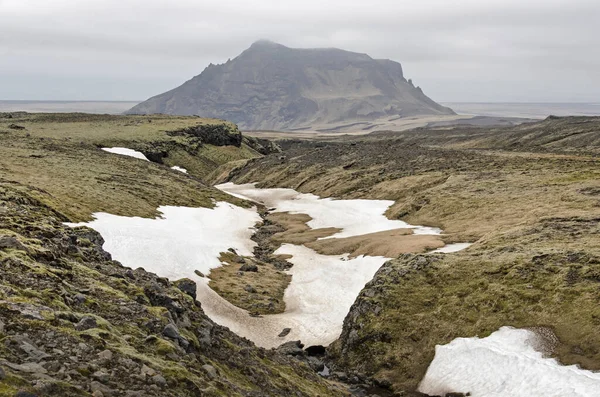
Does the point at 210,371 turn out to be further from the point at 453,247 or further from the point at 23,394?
the point at 453,247

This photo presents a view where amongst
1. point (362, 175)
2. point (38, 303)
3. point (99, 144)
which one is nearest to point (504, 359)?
point (38, 303)

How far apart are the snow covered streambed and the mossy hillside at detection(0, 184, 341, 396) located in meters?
14.6

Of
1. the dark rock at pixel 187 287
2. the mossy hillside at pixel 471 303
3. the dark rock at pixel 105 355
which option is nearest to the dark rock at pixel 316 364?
the mossy hillside at pixel 471 303

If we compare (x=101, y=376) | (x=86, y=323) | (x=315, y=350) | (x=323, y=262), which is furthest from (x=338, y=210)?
(x=101, y=376)

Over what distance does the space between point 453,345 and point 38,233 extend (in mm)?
26704

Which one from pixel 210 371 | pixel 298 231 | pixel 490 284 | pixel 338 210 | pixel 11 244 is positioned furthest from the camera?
pixel 338 210

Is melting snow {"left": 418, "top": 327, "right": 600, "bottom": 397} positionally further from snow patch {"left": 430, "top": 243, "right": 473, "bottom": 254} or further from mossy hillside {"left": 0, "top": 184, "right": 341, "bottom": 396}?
snow patch {"left": 430, "top": 243, "right": 473, "bottom": 254}

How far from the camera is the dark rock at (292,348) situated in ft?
122

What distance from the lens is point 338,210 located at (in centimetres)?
9150

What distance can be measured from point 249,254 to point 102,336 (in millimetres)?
49263

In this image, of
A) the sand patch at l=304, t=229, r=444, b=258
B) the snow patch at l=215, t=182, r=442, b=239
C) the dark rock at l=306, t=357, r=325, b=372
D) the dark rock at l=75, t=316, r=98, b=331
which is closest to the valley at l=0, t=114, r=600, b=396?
the dark rock at l=306, t=357, r=325, b=372

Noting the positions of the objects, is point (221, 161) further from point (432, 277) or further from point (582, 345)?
point (582, 345)

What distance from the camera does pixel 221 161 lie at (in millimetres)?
199500

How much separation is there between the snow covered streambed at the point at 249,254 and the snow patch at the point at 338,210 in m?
0.22
